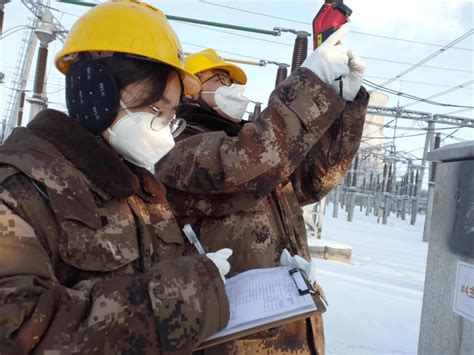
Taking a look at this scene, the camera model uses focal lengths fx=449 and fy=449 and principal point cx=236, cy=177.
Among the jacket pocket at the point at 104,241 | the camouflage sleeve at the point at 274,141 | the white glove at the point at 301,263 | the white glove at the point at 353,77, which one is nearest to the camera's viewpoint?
the jacket pocket at the point at 104,241

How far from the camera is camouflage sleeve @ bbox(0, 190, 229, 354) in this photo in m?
0.85

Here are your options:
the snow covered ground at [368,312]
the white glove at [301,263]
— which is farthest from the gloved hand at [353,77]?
the snow covered ground at [368,312]

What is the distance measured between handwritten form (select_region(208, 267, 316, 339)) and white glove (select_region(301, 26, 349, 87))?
678 mm

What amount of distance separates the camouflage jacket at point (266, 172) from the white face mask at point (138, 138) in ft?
1.02

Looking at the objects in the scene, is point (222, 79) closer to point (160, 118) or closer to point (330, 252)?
point (160, 118)

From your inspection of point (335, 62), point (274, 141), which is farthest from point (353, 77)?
point (274, 141)

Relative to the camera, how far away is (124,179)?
45.0 inches

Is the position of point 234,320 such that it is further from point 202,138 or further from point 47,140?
point 202,138

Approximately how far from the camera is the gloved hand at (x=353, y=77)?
170 centimetres

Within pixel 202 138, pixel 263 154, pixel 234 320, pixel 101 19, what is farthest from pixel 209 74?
pixel 234 320

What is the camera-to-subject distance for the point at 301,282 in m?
1.28

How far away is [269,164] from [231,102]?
0.68 m

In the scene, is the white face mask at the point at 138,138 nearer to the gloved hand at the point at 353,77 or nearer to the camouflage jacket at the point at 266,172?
the camouflage jacket at the point at 266,172

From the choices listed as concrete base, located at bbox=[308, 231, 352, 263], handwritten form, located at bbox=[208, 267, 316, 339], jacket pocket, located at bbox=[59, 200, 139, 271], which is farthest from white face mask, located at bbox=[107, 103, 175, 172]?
concrete base, located at bbox=[308, 231, 352, 263]
